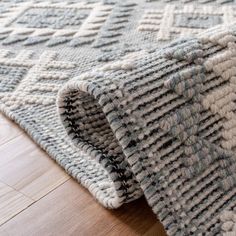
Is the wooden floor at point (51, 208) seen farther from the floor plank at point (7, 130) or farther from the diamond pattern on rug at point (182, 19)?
the diamond pattern on rug at point (182, 19)

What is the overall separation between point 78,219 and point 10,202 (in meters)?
0.13

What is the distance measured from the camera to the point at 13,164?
2.27ft

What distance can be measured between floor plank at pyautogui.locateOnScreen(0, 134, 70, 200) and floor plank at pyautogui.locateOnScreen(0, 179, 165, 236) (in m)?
0.04

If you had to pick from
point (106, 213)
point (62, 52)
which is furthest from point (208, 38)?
point (62, 52)

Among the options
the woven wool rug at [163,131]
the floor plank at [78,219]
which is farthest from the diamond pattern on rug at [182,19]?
the floor plank at [78,219]

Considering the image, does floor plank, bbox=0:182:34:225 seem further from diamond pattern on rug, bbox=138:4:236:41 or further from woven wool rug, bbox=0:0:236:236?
diamond pattern on rug, bbox=138:4:236:41

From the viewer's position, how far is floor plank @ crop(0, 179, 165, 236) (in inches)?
21.6

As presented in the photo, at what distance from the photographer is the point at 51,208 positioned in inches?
→ 23.2

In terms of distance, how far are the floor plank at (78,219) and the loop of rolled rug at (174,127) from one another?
0.02 metres

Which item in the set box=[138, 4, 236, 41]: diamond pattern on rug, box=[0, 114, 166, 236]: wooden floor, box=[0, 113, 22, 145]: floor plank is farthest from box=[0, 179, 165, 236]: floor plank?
box=[138, 4, 236, 41]: diamond pattern on rug

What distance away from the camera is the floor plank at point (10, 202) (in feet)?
1.92

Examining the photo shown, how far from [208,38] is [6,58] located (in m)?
0.63

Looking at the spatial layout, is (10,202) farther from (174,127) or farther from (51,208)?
(174,127)

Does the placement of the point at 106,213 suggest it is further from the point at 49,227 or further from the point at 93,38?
the point at 93,38
